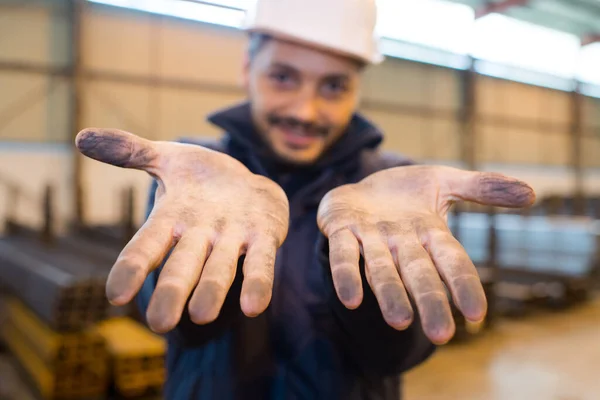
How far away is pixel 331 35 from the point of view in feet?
3.52

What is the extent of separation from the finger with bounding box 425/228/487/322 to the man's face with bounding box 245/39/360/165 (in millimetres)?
427

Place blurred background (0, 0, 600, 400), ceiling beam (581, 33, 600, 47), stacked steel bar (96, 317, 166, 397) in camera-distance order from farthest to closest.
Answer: ceiling beam (581, 33, 600, 47)
blurred background (0, 0, 600, 400)
stacked steel bar (96, 317, 166, 397)

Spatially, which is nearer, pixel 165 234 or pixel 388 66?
pixel 165 234

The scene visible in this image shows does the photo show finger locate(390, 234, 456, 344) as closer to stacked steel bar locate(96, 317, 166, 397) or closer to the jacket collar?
the jacket collar

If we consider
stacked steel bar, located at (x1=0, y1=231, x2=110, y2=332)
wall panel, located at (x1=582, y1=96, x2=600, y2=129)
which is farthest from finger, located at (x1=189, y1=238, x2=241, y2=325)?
wall panel, located at (x1=582, y1=96, x2=600, y2=129)

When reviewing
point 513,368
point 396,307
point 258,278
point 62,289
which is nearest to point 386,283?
point 396,307

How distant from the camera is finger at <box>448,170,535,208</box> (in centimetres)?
76

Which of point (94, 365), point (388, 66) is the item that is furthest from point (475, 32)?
point (94, 365)

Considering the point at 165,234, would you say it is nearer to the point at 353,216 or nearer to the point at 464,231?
the point at 353,216

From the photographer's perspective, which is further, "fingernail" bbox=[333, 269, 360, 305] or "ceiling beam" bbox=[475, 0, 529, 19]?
"ceiling beam" bbox=[475, 0, 529, 19]

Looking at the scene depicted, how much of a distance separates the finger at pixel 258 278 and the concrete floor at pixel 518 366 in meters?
3.14

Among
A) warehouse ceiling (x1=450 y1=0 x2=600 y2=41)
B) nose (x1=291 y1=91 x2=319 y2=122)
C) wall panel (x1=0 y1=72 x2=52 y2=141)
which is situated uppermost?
warehouse ceiling (x1=450 y1=0 x2=600 y2=41)

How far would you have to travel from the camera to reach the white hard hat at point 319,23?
1.07 meters

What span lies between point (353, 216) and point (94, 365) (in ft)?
9.46
